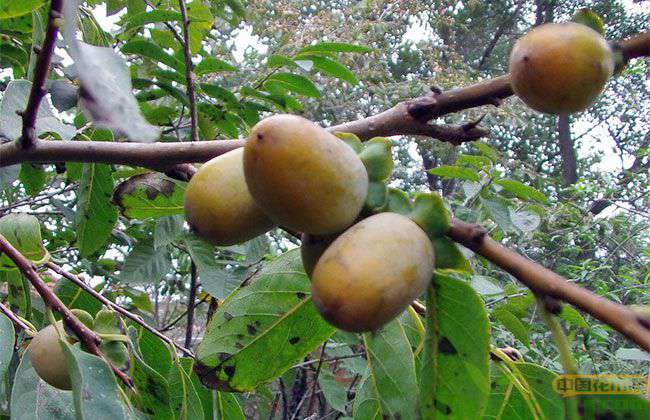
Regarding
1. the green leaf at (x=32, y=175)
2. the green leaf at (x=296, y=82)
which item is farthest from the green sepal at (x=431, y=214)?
the green leaf at (x=32, y=175)

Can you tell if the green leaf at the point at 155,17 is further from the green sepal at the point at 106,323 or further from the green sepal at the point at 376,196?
the green sepal at the point at 376,196

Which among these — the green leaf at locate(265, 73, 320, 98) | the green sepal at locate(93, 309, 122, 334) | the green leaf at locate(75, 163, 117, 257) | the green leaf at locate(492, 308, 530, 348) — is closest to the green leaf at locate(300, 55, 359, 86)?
the green leaf at locate(265, 73, 320, 98)

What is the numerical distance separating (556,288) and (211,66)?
1.60 metres

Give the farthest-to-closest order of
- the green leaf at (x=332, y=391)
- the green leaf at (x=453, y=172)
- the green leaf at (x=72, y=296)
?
the green leaf at (x=332, y=391) → the green leaf at (x=453, y=172) → the green leaf at (x=72, y=296)

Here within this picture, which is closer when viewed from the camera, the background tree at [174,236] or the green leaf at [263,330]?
the background tree at [174,236]

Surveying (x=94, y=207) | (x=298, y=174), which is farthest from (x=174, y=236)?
(x=298, y=174)

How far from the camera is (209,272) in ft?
6.01

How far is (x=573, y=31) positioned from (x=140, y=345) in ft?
3.64

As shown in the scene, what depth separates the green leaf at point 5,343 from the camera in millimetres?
993

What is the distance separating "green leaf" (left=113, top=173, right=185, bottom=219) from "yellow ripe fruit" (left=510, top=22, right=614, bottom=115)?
2.16 ft

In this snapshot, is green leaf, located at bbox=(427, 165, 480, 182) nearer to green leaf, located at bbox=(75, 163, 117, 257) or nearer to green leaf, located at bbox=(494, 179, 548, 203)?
green leaf, located at bbox=(494, 179, 548, 203)

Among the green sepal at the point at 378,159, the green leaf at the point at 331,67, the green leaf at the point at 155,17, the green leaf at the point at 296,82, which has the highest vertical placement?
the green leaf at the point at 331,67

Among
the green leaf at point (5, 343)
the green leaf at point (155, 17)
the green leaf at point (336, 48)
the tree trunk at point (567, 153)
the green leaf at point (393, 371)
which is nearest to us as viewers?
the green leaf at point (393, 371)

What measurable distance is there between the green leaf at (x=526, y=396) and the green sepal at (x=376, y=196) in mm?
388
